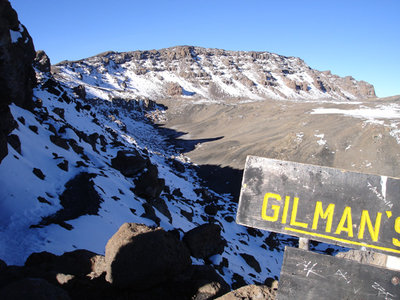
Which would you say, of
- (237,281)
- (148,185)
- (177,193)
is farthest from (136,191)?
(177,193)

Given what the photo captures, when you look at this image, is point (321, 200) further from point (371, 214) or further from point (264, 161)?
point (264, 161)

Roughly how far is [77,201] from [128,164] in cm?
1061

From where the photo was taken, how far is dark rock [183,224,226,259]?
12.7m

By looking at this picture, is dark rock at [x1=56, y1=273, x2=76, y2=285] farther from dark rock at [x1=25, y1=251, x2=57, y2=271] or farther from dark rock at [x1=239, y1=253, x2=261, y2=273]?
dark rock at [x1=239, y1=253, x2=261, y2=273]

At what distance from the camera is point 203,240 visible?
13.1 metres

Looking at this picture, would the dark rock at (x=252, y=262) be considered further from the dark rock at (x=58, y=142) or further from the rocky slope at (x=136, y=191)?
the dark rock at (x=58, y=142)

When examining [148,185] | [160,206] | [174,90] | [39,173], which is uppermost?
[174,90]

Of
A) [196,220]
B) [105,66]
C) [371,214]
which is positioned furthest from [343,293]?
[105,66]

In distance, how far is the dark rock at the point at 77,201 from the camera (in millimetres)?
11190

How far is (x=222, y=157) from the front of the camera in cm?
5275

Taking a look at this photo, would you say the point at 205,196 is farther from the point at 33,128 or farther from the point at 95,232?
the point at 95,232

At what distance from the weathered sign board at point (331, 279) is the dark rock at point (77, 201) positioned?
9.46 meters

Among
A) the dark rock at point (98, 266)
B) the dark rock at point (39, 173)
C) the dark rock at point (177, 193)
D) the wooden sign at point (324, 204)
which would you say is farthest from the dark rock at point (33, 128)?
the wooden sign at point (324, 204)

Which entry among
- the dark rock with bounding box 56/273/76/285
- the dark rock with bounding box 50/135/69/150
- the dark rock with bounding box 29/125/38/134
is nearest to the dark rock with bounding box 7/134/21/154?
the dark rock with bounding box 50/135/69/150
